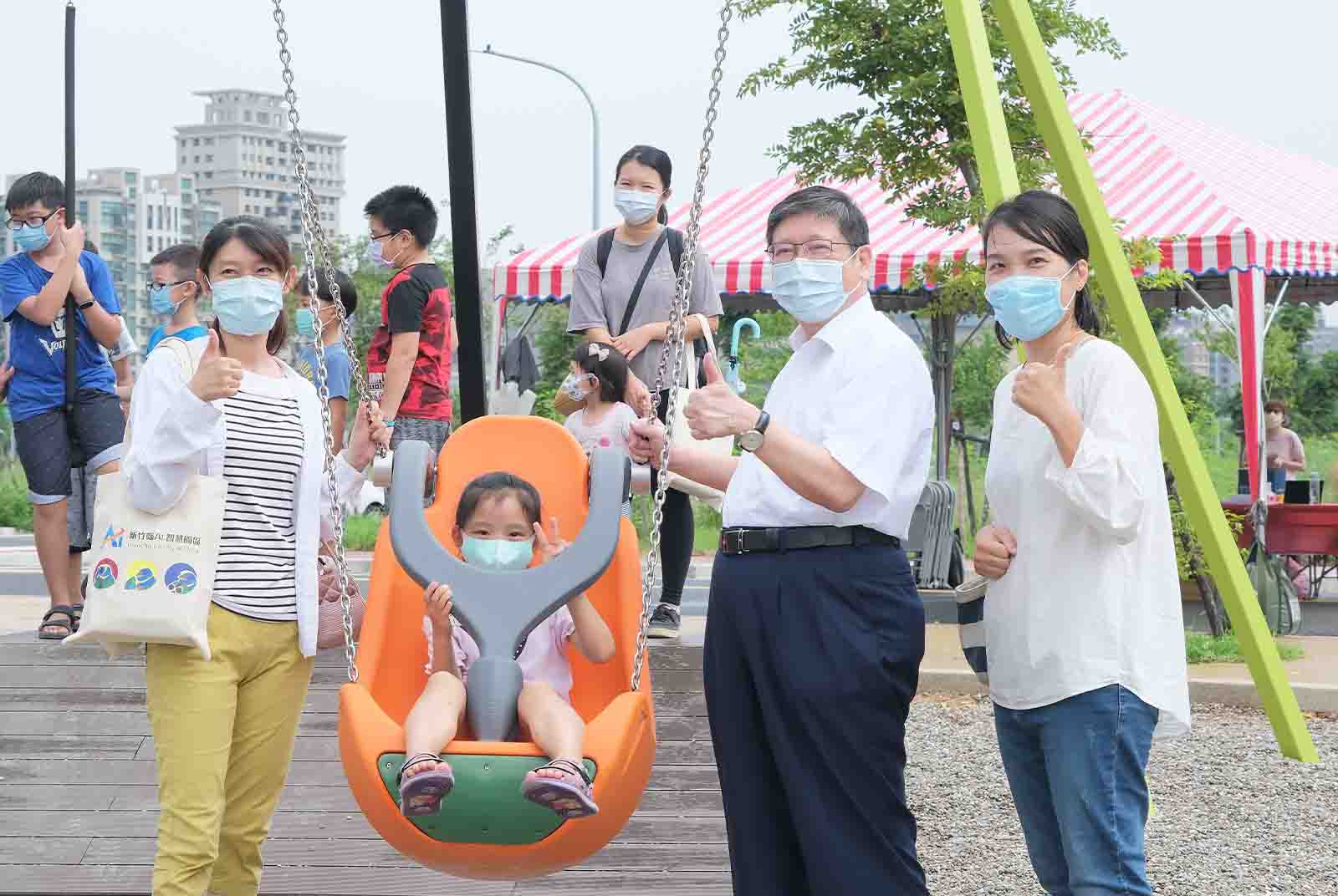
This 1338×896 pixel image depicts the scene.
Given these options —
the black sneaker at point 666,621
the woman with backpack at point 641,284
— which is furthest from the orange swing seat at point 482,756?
the black sneaker at point 666,621

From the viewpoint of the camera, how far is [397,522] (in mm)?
3465

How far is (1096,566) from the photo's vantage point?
2859 mm

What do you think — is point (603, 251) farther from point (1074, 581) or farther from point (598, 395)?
point (1074, 581)

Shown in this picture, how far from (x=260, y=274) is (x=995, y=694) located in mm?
1823

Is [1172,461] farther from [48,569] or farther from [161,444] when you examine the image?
[48,569]

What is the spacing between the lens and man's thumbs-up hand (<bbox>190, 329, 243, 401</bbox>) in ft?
10.4

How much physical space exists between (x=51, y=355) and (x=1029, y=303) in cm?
409

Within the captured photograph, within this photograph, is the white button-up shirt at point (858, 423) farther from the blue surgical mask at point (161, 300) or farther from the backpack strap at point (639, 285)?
the blue surgical mask at point (161, 300)

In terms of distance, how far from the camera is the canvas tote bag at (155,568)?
318 centimetres

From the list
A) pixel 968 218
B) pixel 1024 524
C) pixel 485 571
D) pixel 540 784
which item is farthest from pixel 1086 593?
pixel 968 218

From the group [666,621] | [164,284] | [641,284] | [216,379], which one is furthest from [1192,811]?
[164,284]

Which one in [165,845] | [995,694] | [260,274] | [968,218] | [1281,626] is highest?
[968,218]

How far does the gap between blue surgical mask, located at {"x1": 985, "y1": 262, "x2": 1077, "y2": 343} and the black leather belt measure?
494 millimetres

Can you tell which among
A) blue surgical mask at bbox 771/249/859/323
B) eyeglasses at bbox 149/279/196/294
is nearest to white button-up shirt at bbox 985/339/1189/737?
blue surgical mask at bbox 771/249/859/323
